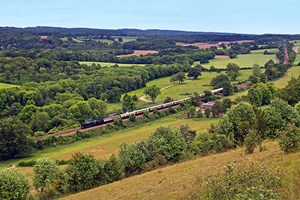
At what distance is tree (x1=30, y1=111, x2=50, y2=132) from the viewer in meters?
83.1

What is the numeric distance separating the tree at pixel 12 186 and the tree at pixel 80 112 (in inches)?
2059

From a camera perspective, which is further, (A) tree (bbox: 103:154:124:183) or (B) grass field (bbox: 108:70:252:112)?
(B) grass field (bbox: 108:70:252:112)

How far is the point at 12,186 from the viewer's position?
1355 inches

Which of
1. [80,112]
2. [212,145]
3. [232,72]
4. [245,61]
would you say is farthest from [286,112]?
[245,61]

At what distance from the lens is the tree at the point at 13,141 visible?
66062mm

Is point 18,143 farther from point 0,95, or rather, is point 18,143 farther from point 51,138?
point 0,95

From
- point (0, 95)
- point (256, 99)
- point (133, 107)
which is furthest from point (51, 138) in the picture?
point (256, 99)

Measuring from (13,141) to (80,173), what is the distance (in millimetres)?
32687

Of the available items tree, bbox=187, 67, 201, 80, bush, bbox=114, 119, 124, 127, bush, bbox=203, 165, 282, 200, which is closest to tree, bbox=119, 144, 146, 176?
bush, bbox=203, 165, 282, 200

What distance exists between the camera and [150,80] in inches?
5719

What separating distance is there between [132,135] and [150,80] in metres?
74.0

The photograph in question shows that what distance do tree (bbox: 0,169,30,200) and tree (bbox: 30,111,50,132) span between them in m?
48.7

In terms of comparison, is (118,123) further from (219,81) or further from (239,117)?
(219,81)

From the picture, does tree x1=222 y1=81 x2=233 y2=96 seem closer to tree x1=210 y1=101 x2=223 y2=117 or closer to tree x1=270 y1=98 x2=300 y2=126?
tree x1=210 y1=101 x2=223 y2=117
